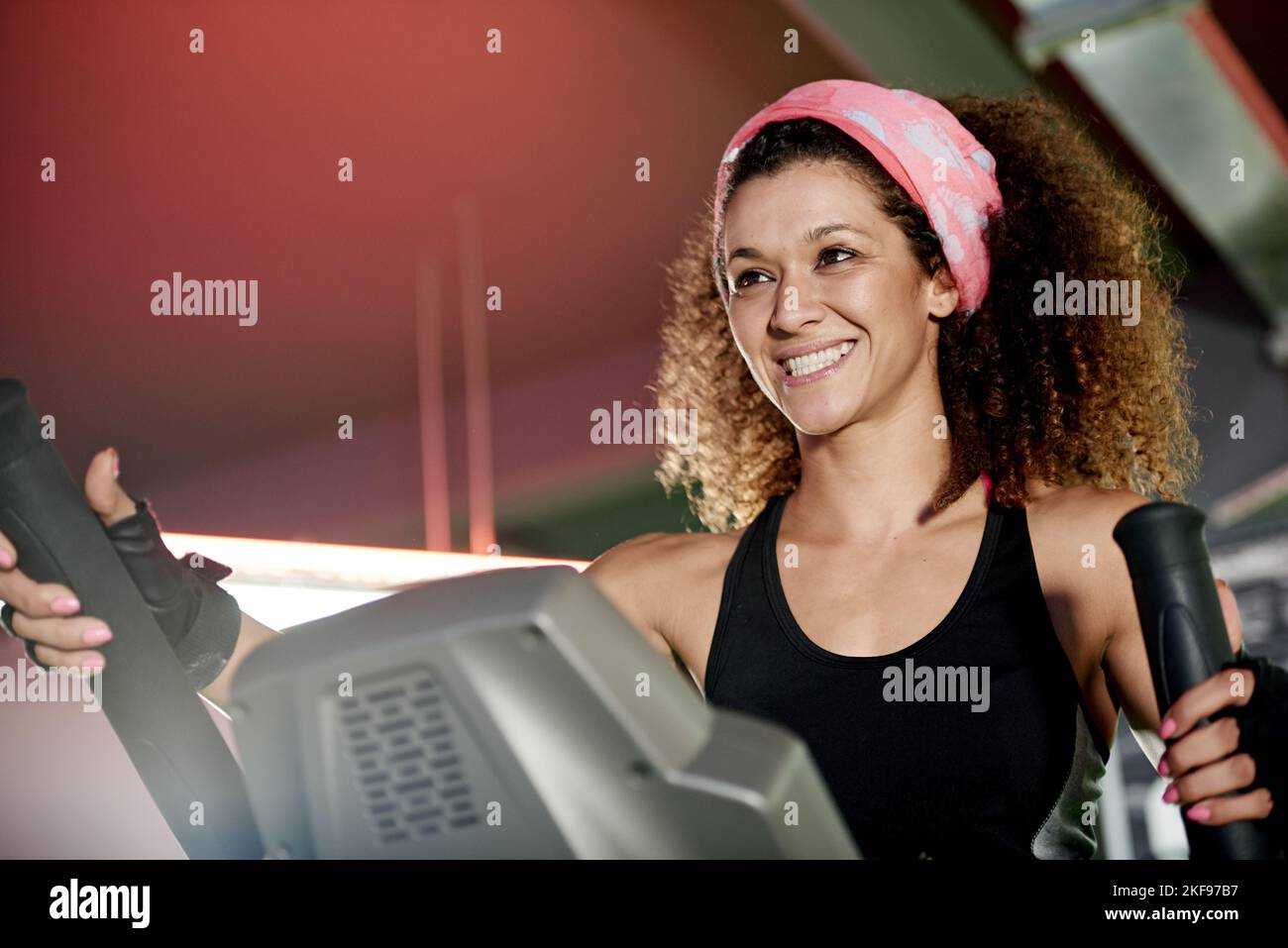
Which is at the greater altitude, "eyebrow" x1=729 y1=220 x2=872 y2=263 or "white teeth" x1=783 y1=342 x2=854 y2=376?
"eyebrow" x1=729 y1=220 x2=872 y2=263

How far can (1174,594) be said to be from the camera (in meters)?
0.65

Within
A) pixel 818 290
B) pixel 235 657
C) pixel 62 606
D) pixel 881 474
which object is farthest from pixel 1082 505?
pixel 62 606

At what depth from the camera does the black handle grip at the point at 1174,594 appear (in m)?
0.64

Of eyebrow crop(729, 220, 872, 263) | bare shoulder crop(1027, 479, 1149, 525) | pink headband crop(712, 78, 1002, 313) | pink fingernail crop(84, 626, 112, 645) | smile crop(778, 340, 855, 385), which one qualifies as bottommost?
pink fingernail crop(84, 626, 112, 645)

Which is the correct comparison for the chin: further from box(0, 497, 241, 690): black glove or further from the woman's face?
box(0, 497, 241, 690): black glove

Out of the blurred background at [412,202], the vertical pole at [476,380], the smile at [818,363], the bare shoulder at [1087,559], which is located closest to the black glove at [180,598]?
the smile at [818,363]

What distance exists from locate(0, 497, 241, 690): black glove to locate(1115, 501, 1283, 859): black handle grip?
0.53 meters

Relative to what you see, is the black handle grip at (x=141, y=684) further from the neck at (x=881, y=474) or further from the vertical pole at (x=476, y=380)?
the vertical pole at (x=476, y=380)

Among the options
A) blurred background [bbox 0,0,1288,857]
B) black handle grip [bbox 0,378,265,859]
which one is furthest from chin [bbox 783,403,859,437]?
blurred background [bbox 0,0,1288,857]

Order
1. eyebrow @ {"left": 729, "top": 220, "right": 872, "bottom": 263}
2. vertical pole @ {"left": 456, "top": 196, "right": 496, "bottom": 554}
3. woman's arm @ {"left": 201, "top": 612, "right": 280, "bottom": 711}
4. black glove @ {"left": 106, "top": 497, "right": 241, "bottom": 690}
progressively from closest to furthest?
black glove @ {"left": 106, "top": 497, "right": 241, "bottom": 690}, woman's arm @ {"left": 201, "top": 612, "right": 280, "bottom": 711}, eyebrow @ {"left": 729, "top": 220, "right": 872, "bottom": 263}, vertical pole @ {"left": 456, "top": 196, "right": 496, "bottom": 554}

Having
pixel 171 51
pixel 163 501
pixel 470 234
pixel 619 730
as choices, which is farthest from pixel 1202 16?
pixel 163 501

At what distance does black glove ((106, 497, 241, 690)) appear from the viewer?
30.1 inches

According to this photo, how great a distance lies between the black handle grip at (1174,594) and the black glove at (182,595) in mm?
534

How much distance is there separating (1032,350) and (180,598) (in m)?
0.83
